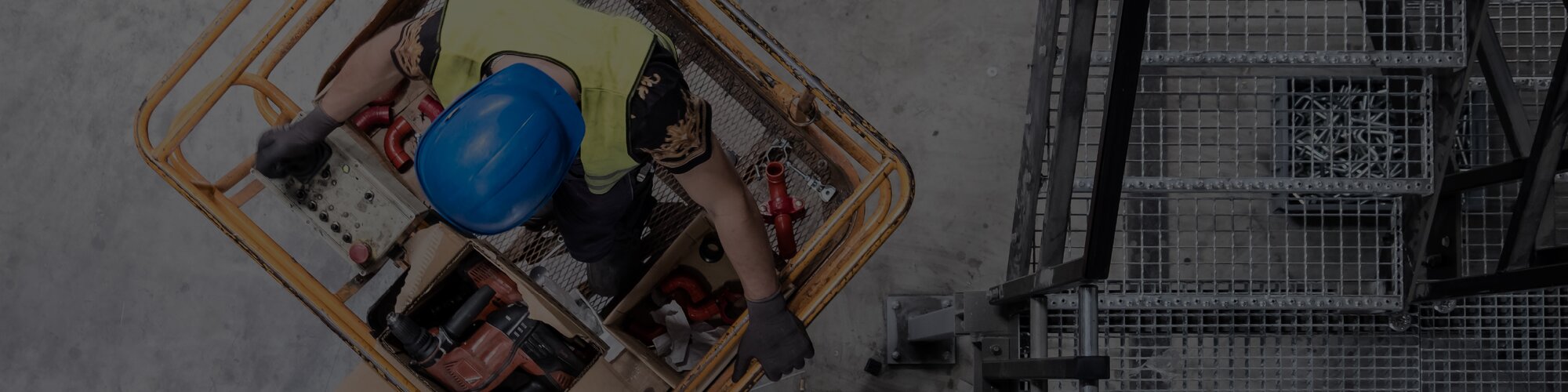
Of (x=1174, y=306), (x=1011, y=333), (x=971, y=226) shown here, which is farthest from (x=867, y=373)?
(x=1174, y=306)

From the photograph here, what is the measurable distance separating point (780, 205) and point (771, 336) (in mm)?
457

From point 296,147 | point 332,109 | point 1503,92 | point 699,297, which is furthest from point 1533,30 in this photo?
point 296,147

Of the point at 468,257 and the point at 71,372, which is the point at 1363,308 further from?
the point at 71,372

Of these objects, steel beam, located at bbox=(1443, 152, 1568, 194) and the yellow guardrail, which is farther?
the yellow guardrail

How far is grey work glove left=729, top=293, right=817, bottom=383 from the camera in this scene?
305 centimetres

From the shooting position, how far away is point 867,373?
430 cm

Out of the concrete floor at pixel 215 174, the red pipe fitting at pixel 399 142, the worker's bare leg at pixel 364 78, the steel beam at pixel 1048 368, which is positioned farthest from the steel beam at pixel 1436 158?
the red pipe fitting at pixel 399 142

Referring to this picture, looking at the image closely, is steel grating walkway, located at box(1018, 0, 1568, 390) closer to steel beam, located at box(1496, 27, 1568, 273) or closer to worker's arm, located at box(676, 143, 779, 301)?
steel beam, located at box(1496, 27, 1568, 273)

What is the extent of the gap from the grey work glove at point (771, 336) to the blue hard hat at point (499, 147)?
82cm

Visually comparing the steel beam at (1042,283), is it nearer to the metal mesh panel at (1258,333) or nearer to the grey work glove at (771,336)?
the metal mesh panel at (1258,333)

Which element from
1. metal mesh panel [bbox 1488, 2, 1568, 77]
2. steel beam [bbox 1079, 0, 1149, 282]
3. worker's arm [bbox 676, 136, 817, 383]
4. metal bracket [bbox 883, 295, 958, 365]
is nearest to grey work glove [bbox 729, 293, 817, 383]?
worker's arm [bbox 676, 136, 817, 383]

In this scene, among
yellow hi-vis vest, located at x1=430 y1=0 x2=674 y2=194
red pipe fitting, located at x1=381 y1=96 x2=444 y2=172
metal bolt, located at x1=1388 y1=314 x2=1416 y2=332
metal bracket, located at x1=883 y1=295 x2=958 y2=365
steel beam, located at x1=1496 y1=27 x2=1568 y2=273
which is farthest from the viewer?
metal bracket, located at x1=883 y1=295 x2=958 y2=365

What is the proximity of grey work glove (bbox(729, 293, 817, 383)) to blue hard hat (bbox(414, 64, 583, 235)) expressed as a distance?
32.2 inches

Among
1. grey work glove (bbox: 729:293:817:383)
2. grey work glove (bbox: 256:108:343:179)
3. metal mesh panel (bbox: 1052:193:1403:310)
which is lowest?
grey work glove (bbox: 729:293:817:383)
